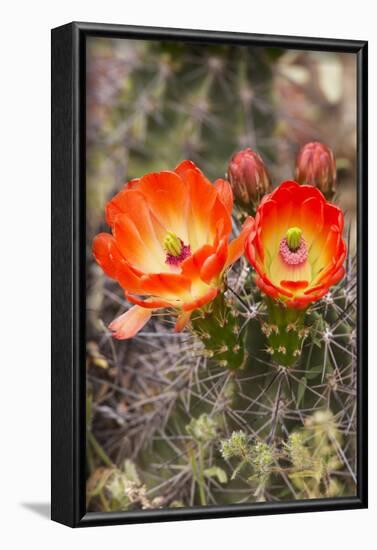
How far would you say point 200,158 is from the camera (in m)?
4.68

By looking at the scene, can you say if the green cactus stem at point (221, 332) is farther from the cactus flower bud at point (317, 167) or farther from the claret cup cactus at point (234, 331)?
the cactus flower bud at point (317, 167)

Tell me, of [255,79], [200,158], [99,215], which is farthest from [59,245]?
[255,79]

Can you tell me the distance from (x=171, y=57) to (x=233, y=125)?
27 centimetres

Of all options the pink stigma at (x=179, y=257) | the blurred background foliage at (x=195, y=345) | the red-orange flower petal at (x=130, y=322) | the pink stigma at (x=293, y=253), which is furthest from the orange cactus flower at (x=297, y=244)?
the red-orange flower petal at (x=130, y=322)

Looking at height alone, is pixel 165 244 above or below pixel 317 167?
below

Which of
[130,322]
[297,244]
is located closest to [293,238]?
[297,244]

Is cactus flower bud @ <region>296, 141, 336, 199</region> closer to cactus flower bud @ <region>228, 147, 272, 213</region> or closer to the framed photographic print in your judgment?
the framed photographic print

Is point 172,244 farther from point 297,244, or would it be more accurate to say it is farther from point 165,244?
point 297,244

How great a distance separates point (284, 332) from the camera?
15.6ft

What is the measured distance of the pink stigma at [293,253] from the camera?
4.74m

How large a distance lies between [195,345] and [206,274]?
0.22 m

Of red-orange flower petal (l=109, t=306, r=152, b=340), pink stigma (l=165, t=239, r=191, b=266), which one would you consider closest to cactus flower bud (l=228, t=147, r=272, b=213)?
pink stigma (l=165, t=239, r=191, b=266)

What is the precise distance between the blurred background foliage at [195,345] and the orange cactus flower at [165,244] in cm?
4

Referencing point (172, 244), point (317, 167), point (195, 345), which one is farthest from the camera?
point (317, 167)
